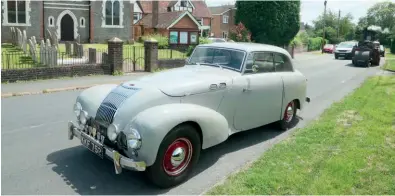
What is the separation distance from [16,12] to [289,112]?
2841cm

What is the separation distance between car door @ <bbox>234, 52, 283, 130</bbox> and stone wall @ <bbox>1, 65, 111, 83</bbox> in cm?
940

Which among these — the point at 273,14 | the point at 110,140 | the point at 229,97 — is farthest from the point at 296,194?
the point at 273,14

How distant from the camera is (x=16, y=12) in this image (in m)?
29.3

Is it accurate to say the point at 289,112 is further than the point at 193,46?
No

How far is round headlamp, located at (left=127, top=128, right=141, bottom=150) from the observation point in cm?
417

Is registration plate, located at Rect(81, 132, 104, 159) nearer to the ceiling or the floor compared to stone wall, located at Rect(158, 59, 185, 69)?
nearer to the floor

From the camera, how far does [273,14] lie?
3045 centimetres

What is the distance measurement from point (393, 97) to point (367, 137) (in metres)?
5.22

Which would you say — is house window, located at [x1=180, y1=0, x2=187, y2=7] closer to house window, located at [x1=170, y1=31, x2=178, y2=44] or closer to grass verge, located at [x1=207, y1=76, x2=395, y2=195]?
house window, located at [x1=170, y1=31, x2=178, y2=44]

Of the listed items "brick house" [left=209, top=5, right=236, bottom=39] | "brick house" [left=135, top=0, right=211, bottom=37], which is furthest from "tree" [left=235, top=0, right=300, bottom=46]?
"brick house" [left=209, top=5, right=236, bottom=39]

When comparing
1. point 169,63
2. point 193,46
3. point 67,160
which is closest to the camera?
point 67,160

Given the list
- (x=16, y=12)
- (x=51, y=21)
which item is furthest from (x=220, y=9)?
(x=16, y=12)

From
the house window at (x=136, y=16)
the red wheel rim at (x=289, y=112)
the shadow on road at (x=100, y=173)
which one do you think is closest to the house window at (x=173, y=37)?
the house window at (x=136, y=16)

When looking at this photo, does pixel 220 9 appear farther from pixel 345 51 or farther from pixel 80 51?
pixel 80 51
